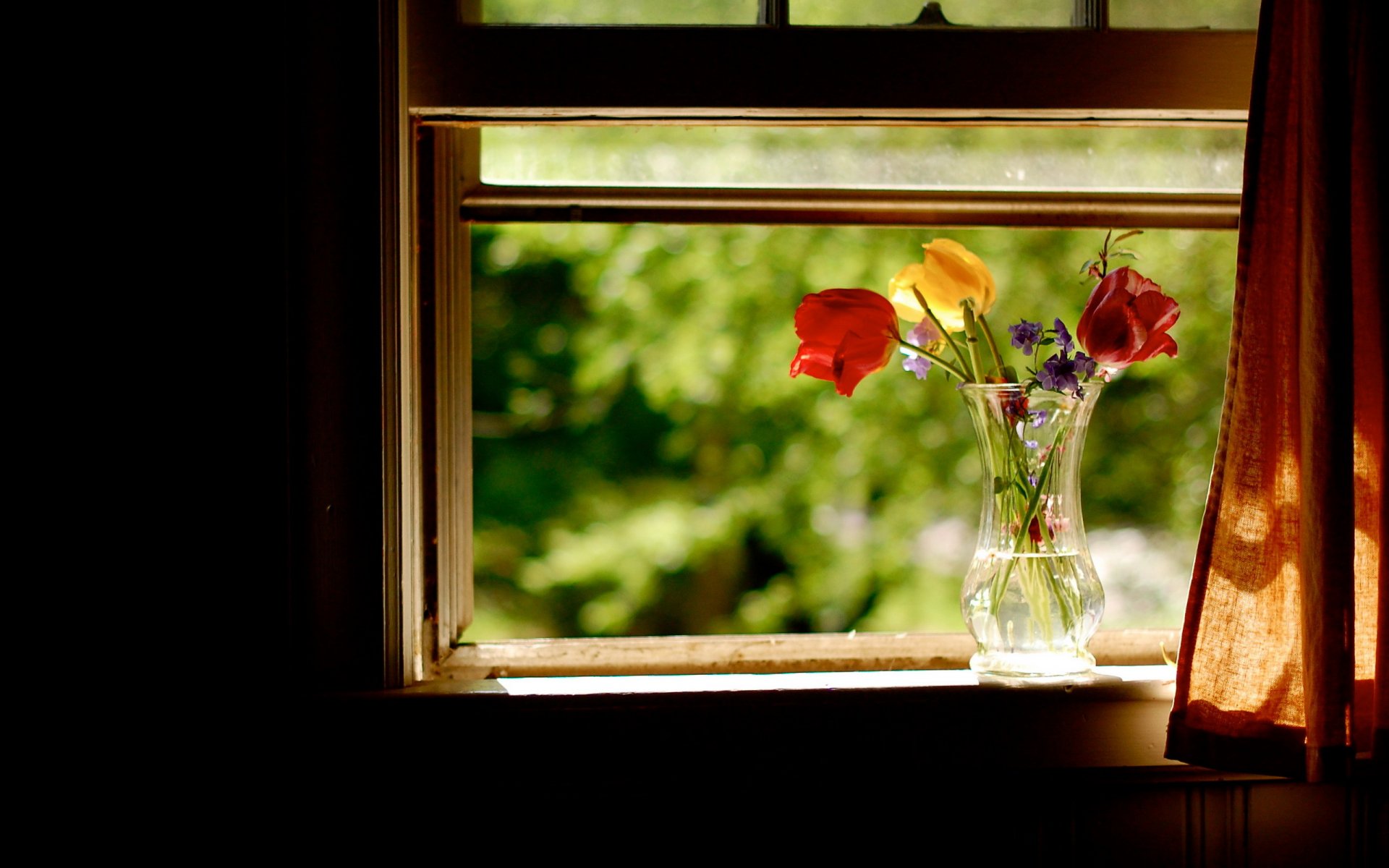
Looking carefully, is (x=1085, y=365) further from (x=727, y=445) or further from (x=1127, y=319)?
(x=727, y=445)

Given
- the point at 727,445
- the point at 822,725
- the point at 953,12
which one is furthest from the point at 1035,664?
the point at 727,445

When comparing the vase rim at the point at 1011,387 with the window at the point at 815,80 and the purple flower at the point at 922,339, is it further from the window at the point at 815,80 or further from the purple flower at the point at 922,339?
the window at the point at 815,80

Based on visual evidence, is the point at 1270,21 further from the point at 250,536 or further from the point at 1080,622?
the point at 250,536

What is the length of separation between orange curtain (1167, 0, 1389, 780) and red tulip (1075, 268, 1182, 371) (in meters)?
0.06

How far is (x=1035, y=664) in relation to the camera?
867mm

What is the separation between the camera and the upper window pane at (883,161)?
1015 mm

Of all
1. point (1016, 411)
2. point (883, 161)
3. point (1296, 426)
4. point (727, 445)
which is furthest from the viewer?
point (727, 445)

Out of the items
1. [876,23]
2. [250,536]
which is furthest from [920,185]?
[250,536]

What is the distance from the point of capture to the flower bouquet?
84 cm

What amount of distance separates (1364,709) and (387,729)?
84cm

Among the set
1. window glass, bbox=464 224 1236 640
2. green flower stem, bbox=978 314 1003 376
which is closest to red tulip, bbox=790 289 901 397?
green flower stem, bbox=978 314 1003 376

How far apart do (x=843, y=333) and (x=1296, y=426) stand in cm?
38

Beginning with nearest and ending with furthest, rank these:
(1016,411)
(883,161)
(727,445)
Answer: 1. (1016,411)
2. (883,161)
3. (727,445)

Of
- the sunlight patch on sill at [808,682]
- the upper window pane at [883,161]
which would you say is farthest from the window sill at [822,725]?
the upper window pane at [883,161]
